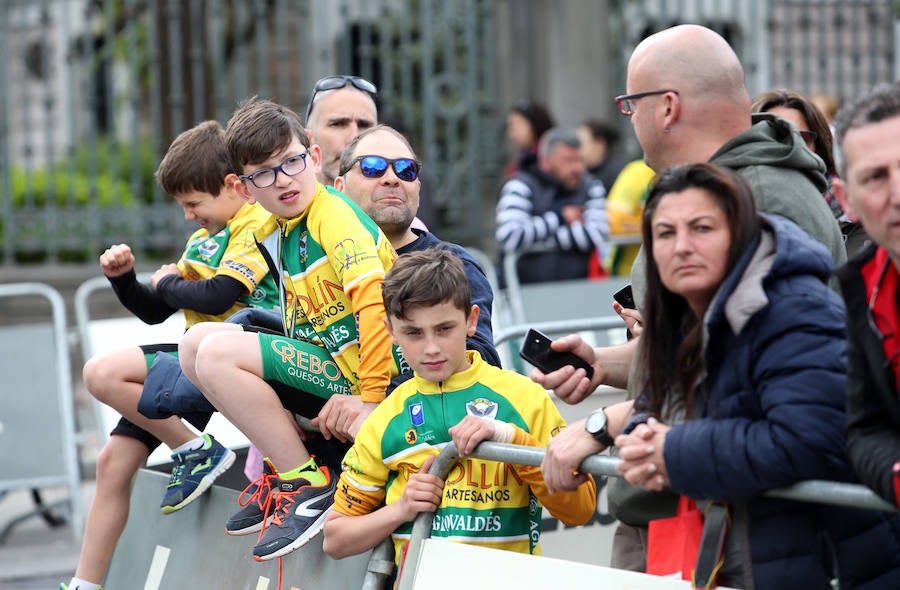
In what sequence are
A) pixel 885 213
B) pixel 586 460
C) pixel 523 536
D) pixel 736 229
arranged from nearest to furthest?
pixel 885 213, pixel 736 229, pixel 586 460, pixel 523 536

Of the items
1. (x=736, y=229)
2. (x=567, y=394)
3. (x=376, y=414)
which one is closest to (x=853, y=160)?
(x=736, y=229)

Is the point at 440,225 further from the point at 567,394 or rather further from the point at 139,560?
the point at 567,394

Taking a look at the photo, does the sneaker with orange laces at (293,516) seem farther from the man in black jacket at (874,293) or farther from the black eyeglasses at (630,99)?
the man in black jacket at (874,293)

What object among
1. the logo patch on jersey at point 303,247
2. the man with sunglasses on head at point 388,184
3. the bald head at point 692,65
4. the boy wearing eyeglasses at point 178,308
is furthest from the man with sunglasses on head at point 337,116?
the bald head at point 692,65

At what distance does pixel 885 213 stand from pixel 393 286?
59.3 inches

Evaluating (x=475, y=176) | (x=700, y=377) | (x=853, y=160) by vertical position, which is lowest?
(x=475, y=176)

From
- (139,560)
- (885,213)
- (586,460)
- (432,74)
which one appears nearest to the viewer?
(885,213)

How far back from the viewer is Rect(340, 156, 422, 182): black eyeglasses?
4.59m

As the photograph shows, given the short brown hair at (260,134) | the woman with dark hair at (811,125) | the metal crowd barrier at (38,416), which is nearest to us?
the short brown hair at (260,134)

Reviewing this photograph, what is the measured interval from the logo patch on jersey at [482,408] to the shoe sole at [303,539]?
0.54m

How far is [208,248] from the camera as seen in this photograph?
511 centimetres

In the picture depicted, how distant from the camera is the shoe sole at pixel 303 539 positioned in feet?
13.4

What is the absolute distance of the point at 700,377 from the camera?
10.1 feet

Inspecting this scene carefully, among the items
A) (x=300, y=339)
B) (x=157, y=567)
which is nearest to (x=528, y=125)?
(x=157, y=567)
